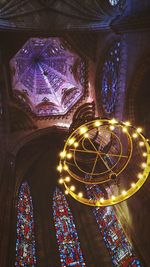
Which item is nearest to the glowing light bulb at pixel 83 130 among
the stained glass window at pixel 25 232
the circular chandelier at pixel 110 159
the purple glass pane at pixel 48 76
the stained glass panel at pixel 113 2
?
the circular chandelier at pixel 110 159

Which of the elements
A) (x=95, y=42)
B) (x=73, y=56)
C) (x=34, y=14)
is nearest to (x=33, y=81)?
(x=73, y=56)

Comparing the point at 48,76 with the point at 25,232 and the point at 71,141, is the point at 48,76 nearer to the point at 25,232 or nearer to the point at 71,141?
the point at 25,232

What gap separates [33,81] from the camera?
14789 mm

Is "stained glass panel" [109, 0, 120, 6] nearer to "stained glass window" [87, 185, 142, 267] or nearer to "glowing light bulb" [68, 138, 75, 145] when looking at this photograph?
"glowing light bulb" [68, 138, 75, 145]

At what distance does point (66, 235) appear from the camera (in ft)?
35.6

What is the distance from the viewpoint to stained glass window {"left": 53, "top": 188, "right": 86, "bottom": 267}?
9668 mm

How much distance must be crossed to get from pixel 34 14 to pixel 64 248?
842 centimetres

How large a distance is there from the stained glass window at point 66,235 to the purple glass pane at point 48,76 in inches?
173

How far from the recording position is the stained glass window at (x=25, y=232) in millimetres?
9211

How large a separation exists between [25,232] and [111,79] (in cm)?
685

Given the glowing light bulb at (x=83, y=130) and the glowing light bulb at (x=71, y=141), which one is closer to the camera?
the glowing light bulb at (x=83, y=130)

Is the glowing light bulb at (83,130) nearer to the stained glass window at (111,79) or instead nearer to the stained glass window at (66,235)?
the stained glass window at (111,79)

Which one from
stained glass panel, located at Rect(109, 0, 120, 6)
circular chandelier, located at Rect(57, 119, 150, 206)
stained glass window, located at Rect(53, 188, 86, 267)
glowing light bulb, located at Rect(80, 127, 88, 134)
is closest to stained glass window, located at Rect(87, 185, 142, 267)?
circular chandelier, located at Rect(57, 119, 150, 206)

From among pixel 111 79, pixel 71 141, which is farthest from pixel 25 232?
pixel 111 79
